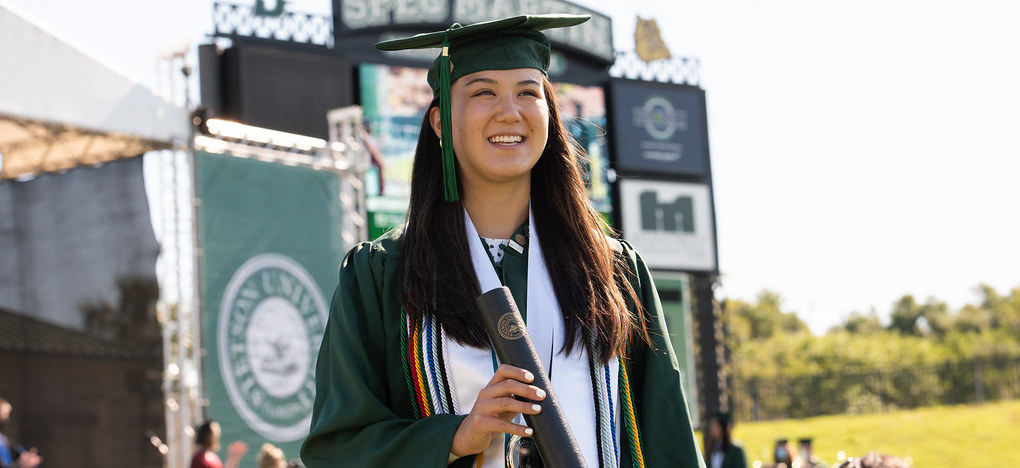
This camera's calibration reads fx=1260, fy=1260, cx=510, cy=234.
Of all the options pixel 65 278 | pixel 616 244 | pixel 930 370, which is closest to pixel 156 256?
pixel 65 278

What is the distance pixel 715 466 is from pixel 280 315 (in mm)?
3936

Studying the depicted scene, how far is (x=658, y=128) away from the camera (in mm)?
18219

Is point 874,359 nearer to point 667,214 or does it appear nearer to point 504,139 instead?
point 667,214

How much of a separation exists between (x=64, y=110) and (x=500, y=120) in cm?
754

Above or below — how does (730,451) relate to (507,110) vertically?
below

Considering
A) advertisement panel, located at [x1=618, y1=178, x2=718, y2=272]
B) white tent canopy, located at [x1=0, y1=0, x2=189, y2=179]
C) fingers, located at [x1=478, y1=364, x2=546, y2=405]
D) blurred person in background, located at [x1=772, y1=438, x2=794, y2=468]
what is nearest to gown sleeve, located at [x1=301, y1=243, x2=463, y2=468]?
fingers, located at [x1=478, y1=364, x2=546, y2=405]

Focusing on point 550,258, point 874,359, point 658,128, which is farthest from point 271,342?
point 874,359

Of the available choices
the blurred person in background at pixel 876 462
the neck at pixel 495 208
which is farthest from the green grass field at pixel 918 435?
the neck at pixel 495 208

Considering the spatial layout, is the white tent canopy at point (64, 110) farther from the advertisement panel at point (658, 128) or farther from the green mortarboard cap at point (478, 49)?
the advertisement panel at point (658, 128)

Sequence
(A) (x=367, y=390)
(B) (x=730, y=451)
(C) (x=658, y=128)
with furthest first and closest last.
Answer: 1. (C) (x=658, y=128)
2. (B) (x=730, y=451)
3. (A) (x=367, y=390)

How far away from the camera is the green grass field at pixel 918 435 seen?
20.9 metres

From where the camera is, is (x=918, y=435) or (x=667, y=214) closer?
(x=667, y=214)

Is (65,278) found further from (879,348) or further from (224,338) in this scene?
(879,348)

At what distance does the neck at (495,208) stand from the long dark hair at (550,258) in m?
0.03
